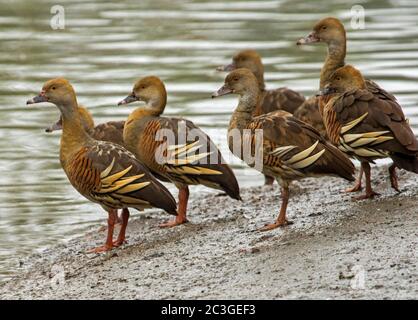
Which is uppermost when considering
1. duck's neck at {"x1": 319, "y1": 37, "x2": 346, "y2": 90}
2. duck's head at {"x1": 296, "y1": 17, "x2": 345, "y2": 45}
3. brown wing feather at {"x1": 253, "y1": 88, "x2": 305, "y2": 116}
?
duck's head at {"x1": 296, "y1": 17, "x2": 345, "y2": 45}

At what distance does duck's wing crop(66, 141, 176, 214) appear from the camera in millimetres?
9781

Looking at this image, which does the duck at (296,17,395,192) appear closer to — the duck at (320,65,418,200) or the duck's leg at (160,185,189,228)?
the duck at (320,65,418,200)

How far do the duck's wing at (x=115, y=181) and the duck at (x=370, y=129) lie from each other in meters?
1.83

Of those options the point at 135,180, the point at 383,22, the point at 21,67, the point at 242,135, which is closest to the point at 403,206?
the point at 242,135

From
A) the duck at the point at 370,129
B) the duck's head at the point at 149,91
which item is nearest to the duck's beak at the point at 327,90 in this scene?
the duck at the point at 370,129

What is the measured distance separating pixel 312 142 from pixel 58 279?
2697mm

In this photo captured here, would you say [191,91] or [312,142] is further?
[191,91]

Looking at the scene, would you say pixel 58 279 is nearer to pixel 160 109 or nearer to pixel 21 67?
pixel 160 109

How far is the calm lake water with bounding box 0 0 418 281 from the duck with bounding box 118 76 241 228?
1.27m

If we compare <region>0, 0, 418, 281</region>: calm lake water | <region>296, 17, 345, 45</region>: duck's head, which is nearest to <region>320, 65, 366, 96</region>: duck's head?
<region>296, 17, 345, 45</region>: duck's head

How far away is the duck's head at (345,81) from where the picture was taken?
10883mm

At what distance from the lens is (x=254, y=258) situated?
28.7ft

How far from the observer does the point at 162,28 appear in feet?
76.9

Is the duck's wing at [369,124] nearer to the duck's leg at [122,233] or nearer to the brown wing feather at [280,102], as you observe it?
the duck's leg at [122,233]
